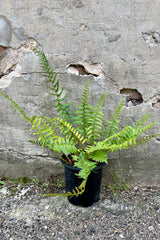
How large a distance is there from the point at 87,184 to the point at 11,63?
60.4 inches

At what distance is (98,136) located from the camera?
8.05 ft

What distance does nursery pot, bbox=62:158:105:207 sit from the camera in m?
2.22

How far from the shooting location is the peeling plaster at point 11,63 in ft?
7.93

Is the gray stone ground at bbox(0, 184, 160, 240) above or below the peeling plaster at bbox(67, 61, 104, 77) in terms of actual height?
below

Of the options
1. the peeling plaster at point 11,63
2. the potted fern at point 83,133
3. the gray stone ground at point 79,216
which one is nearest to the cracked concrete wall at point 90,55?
the peeling plaster at point 11,63

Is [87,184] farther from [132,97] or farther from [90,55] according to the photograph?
[90,55]

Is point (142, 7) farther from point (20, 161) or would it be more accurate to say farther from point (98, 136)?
point (20, 161)

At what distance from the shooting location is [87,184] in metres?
2.25

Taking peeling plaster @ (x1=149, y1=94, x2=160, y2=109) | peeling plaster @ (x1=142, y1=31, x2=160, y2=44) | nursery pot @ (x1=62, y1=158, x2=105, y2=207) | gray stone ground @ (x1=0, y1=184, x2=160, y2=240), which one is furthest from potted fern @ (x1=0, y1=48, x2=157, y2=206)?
peeling plaster @ (x1=142, y1=31, x2=160, y2=44)

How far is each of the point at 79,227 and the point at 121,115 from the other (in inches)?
47.3

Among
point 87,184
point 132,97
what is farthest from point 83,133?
point 132,97

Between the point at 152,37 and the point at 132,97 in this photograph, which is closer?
the point at 152,37

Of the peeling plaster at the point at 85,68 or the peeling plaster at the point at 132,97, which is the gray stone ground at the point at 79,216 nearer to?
the peeling plaster at the point at 132,97

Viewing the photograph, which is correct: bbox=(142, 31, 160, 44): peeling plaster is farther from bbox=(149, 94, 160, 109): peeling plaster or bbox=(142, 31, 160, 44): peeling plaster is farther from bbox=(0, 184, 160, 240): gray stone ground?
bbox=(0, 184, 160, 240): gray stone ground
